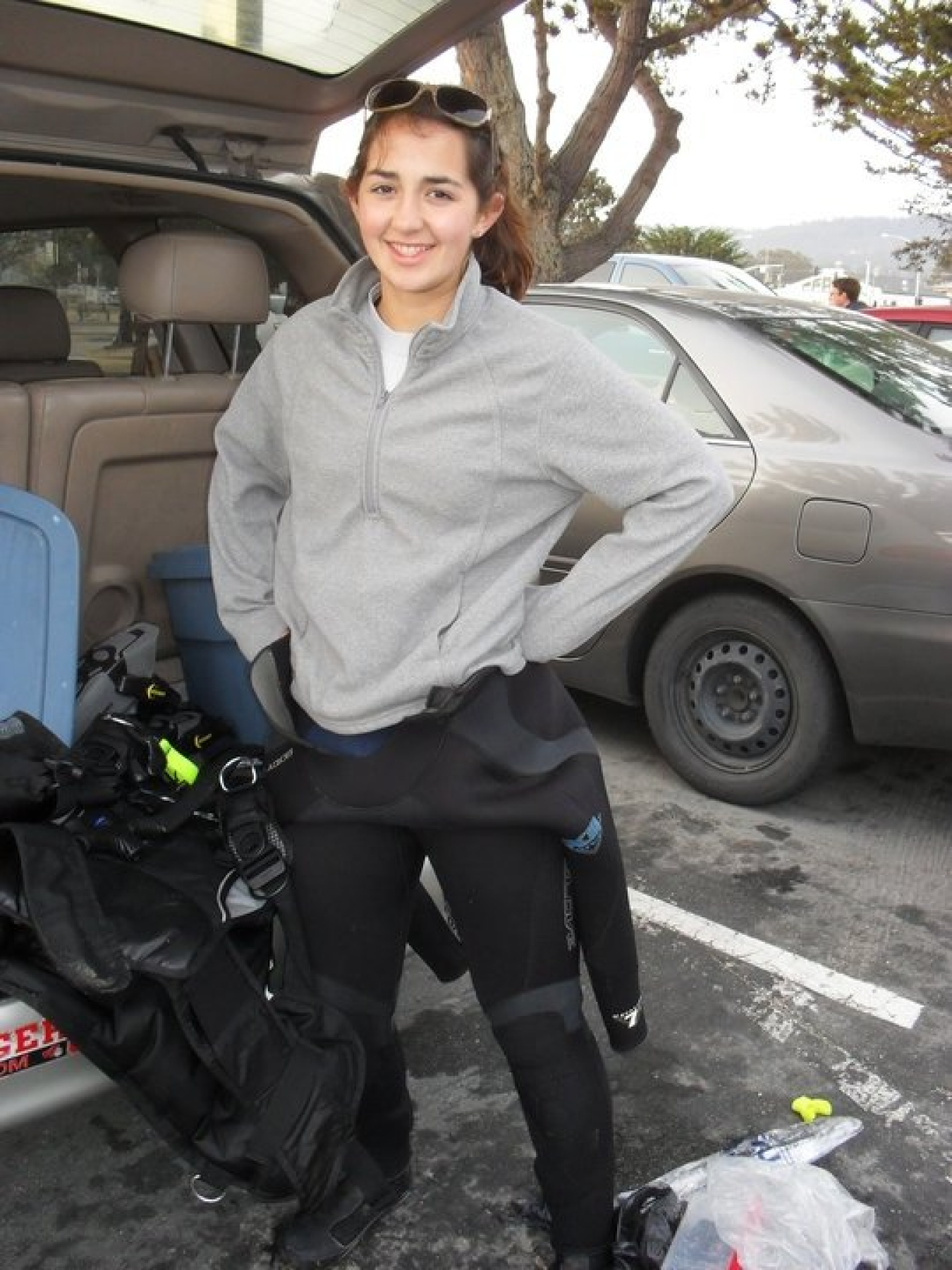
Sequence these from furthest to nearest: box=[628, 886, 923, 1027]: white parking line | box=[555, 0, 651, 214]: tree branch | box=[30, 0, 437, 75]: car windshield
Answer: box=[555, 0, 651, 214]: tree branch < box=[628, 886, 923, 1027]: white parking line < box=[30, 0, 437, 75]: car windshield

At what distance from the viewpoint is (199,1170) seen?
187cm

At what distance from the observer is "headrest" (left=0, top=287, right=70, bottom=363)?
3129mm

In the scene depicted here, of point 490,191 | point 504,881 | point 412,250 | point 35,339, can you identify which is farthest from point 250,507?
point 35,339

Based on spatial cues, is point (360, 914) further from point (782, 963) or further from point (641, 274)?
point (641, 274)

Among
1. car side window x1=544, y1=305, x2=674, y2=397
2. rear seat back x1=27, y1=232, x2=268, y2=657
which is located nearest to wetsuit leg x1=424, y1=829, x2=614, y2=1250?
rear seat back x1=27, y1=232, x2=268, y2=657

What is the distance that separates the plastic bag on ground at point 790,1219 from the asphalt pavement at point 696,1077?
0.21 metres

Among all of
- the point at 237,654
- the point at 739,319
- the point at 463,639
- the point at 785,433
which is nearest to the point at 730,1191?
the point at 463,639

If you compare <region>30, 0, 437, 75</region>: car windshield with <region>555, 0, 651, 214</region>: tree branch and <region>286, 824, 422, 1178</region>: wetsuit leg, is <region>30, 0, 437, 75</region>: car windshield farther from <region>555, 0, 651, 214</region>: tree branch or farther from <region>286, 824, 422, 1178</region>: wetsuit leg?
<region>555, 0, 651, 214</region>: tree branch

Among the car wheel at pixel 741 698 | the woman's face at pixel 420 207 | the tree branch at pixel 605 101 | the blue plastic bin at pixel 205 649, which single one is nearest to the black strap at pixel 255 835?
the blue plastic bin at pixel 205 649

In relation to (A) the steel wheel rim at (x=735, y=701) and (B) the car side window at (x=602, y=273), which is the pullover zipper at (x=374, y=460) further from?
(B) the car side window at (x=602, y=273)

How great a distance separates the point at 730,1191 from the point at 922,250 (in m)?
29.4

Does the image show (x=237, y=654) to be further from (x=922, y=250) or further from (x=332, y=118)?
(x=922, y=250)

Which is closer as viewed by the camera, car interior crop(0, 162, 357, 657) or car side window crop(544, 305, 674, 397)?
car interior crop(0, 162, 357, 657)

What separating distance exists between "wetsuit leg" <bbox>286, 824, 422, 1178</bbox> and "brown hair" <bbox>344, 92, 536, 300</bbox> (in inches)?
34.7
